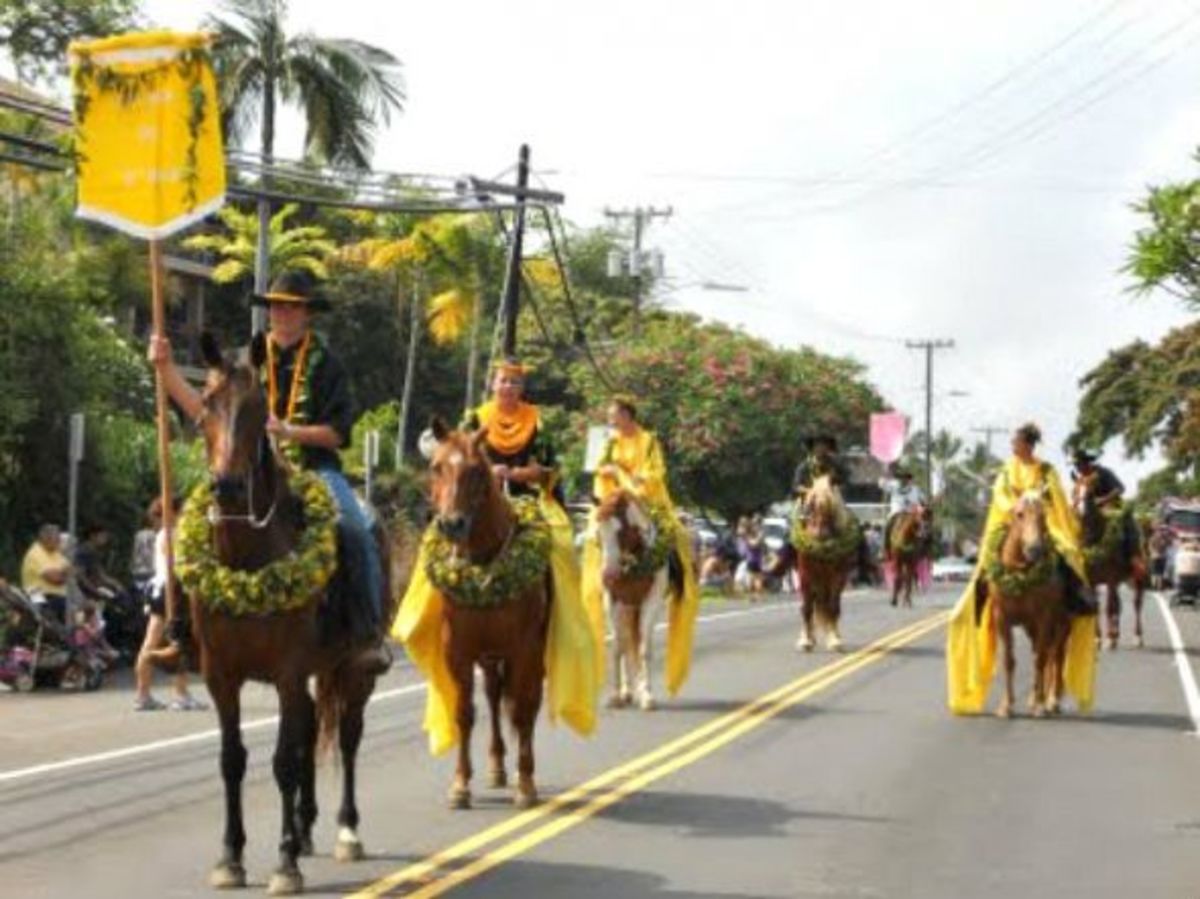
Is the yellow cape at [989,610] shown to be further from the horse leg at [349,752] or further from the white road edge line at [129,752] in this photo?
the horse leg at [349,752]

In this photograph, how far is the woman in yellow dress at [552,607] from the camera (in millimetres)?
12891

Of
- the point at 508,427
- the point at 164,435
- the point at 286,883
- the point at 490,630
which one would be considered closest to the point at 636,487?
the point at 508,427

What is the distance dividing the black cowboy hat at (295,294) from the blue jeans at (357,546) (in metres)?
0.83

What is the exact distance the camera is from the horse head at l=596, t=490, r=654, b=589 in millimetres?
18828

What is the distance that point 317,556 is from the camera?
10031mm

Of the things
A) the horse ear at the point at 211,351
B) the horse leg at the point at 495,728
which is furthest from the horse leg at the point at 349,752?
the horse ear at the point at 211,351

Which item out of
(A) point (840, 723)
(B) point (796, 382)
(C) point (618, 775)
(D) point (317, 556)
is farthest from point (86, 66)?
(B) point (796, 382)

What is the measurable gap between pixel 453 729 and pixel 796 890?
335cm

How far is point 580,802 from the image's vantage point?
42.0 ft

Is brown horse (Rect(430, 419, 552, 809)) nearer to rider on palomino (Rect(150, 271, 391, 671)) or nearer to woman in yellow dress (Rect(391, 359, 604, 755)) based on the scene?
woman in yellow dress (Rect(391, 359, 604, 755))

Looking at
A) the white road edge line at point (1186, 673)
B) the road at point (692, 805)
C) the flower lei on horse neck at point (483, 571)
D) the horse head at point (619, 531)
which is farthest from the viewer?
the white road edge line at point (1186, 673)

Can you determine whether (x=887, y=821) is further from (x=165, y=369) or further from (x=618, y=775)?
(x=165, y=369)

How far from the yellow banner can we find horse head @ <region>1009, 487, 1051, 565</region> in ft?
25.9

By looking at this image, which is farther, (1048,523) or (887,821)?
(1048,523)
